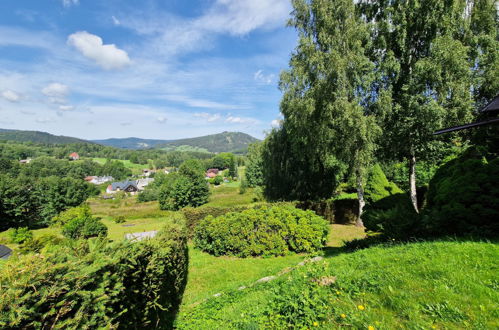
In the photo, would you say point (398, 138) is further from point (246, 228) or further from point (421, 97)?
point (246, 228)

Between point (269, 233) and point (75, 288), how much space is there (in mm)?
8590

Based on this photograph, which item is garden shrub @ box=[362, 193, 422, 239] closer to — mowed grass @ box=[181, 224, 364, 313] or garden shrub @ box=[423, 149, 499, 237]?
garden shrub @ box=[423, 149, 499, 237]

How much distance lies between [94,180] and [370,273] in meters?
138

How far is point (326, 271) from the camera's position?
4508 millimetres

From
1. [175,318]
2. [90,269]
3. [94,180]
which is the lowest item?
[94,180]

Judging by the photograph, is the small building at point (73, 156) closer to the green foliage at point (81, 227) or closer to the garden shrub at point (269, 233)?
the green foliage at point (81, 227)

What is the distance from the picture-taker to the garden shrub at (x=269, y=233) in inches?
392

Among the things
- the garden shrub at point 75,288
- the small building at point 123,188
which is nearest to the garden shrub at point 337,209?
the garden shrub at point 75,288

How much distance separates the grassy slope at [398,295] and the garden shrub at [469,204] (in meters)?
1.00

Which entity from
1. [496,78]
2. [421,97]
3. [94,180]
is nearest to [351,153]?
[421,97]

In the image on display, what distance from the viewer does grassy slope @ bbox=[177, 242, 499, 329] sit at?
103 inches

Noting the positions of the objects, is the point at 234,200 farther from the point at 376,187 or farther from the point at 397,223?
the point at 397,223

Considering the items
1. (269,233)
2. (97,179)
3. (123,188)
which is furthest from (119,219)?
(97,179)

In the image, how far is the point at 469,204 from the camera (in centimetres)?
483
